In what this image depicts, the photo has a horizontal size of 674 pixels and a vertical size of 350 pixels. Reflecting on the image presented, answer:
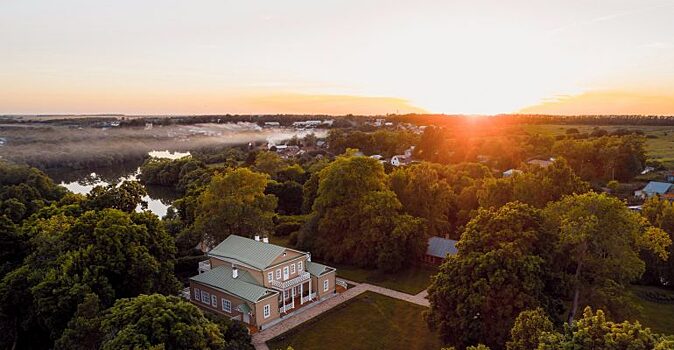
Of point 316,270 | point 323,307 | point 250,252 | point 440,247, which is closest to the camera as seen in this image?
point 323,307

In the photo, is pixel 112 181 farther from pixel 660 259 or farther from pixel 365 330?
pixel 660 259

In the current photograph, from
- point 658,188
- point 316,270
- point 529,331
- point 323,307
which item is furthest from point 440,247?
point 658,188

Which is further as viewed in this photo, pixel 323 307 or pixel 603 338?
pixel 323 307

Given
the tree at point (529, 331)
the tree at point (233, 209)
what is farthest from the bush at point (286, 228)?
the tree at point (529, 331)

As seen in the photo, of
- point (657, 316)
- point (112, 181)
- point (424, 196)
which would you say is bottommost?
point (112, 181)

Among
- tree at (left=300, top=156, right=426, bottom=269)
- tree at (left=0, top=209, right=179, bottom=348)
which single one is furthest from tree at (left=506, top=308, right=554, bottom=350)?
tree at (left=0, top=209, right=179, bottom=348)

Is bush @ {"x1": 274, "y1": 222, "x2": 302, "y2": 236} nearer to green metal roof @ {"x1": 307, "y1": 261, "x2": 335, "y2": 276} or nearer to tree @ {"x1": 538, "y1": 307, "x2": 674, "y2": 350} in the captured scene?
green metal roof @ {"x1": 307, "y1": 261, "x2": 335, "y2": 276}

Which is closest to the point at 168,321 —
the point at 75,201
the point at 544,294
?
the point at 544,294

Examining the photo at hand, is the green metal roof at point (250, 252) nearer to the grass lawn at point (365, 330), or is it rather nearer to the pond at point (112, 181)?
the grass lawn at point (365, 330)
